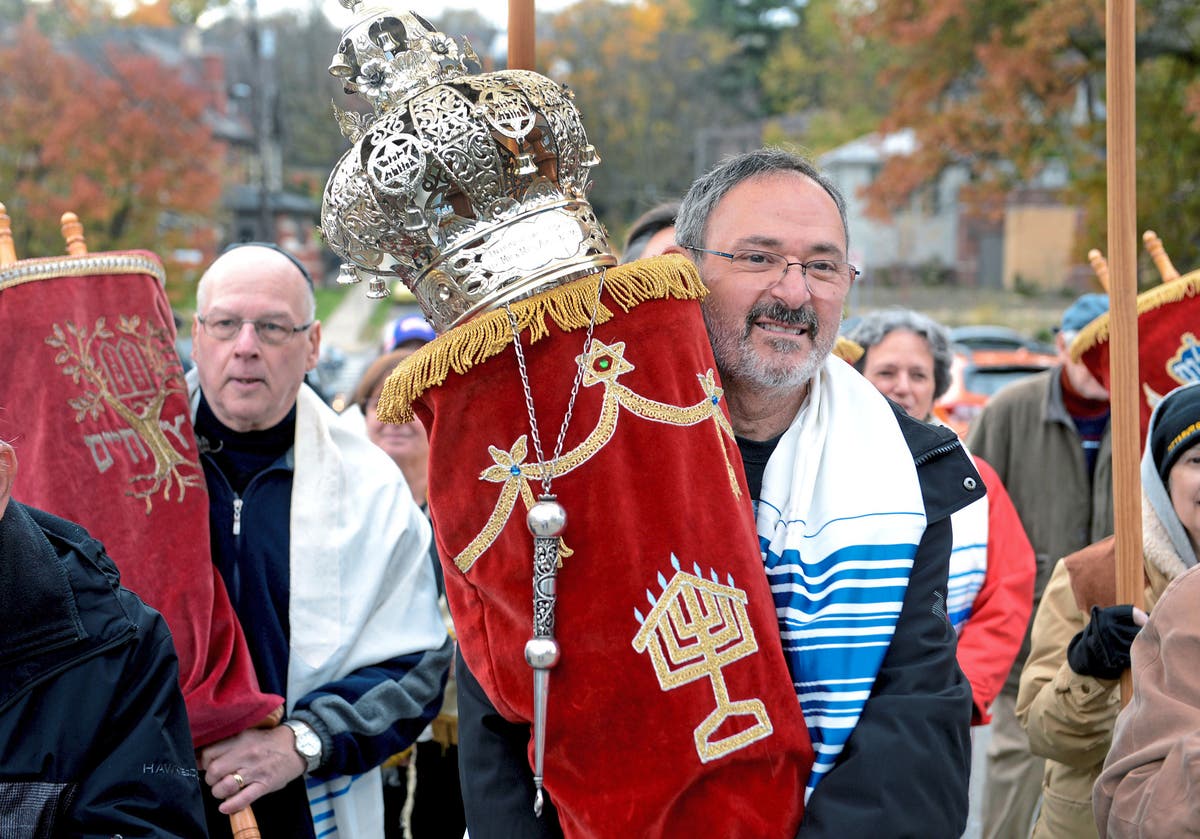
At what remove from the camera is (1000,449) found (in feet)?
16.0

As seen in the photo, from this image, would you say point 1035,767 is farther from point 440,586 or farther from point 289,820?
point 289,820

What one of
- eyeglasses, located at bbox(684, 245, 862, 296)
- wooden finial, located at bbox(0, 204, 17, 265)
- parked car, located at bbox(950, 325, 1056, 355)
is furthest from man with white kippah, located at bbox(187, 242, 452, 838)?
parked car, located at bbox(950, 325, 1056, 355)

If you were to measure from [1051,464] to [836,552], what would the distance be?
2.81m

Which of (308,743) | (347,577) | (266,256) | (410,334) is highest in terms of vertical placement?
(266,256)

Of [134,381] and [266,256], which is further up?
[266,256]

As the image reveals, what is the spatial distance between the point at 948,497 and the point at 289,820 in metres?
1.73

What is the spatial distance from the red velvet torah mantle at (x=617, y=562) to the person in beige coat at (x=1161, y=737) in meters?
0.69

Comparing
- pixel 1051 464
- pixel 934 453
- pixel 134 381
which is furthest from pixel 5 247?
pixel 1051 464

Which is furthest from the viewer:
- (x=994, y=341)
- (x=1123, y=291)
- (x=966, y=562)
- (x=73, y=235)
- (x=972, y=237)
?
(x=972, y=237)

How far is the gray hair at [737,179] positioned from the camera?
2.40m

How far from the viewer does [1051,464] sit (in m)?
Result: 4.73

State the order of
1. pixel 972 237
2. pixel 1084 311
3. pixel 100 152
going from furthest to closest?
pixel 972 237 → pixel 100 152 → pixel 1084 311

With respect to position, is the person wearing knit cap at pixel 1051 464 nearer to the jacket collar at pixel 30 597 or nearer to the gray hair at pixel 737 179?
the gray hair at pixel 737 179

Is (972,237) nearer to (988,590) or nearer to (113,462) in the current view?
(988,590)
